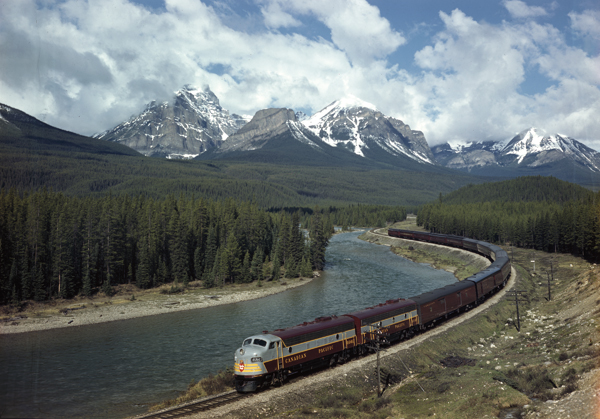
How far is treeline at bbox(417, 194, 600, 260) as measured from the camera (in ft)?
344

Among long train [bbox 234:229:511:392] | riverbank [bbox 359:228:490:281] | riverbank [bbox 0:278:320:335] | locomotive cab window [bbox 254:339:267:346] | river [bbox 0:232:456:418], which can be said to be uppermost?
locomotive cab window [bbox 254:339:267:346]

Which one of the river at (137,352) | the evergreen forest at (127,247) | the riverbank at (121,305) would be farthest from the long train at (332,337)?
the evergreen forest at (127,247)

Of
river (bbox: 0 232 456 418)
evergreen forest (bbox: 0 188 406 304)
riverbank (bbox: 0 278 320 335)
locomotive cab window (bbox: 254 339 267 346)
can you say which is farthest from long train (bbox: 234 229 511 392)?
evergreen forest (bbox: 0 188 406 304)

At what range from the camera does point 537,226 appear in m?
133

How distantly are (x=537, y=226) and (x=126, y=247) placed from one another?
12480 centimetres

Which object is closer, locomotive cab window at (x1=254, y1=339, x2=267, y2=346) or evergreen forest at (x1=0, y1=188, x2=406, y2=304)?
locomotive cab window at (x1=254, y1=339, x2=267, y2=346)

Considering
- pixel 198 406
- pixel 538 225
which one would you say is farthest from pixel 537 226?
pixel 198 406

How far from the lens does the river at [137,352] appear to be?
32531 millimetres

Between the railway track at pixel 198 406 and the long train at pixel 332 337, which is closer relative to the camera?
the railway track at pixel 198 406

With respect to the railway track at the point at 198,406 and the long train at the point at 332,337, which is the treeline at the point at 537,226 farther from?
the railway track at the point at 198,406

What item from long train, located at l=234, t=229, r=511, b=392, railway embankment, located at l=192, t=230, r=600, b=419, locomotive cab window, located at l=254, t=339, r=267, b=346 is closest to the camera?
railway embankment, located at l=192, t=230, r=600, b=419

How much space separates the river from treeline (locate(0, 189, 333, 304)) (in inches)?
645

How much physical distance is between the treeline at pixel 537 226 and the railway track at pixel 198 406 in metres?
96.0

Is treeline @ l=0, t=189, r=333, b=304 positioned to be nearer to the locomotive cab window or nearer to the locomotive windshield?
the locomotive windshield
